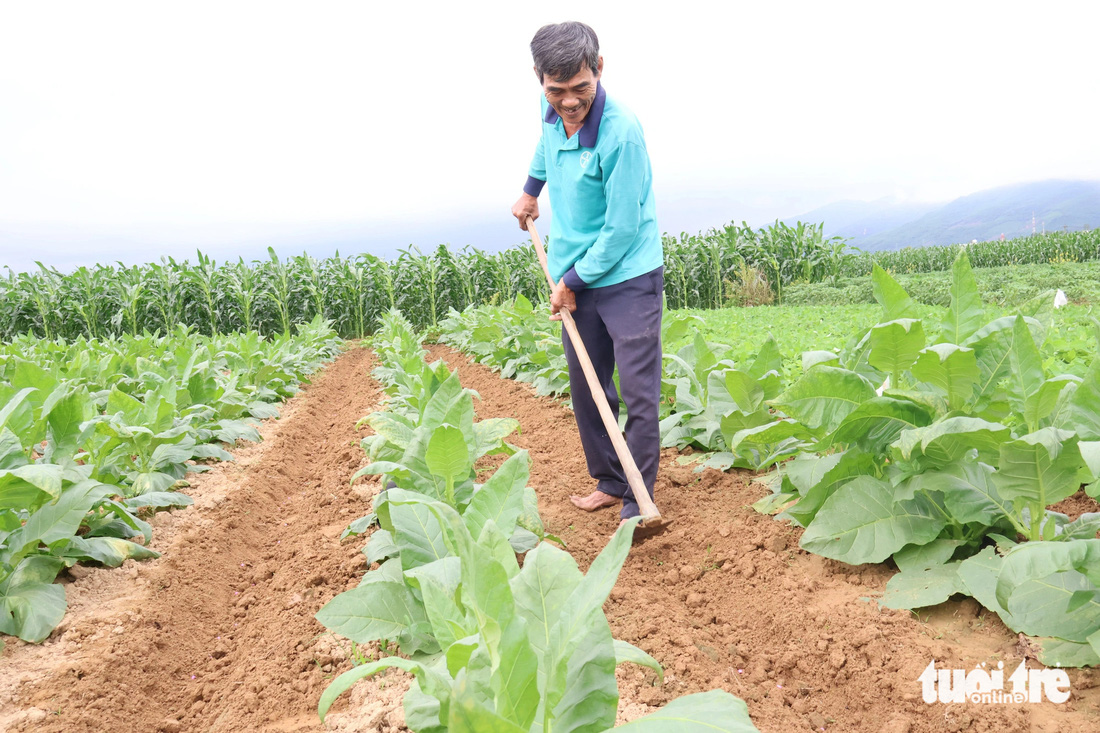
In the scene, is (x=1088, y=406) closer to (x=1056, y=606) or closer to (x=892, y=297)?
(x=1056, y=606)

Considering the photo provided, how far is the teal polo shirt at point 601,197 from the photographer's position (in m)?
3.06

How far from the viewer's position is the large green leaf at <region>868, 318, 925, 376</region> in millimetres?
2209

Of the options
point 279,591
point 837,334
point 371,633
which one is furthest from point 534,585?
point 837,334

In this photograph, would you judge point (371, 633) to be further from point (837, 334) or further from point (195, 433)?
point (837, 334)

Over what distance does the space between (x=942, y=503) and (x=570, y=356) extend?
71.5 inches

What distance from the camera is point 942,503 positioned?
2297 mm

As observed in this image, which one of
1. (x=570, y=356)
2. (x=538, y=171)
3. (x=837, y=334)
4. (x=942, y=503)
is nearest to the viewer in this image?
(x=942, y=503)

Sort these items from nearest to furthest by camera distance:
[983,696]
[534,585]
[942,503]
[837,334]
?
[534,585] → [983,696] → [942,503] → [837,334]

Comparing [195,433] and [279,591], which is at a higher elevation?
[195,433]

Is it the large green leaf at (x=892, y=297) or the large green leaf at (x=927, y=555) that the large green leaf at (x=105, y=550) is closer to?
the large green leaf at (x=927, y=555)

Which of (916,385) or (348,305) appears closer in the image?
(916,385)

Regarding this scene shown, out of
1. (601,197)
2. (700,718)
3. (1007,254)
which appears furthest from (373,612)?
(1007,254)

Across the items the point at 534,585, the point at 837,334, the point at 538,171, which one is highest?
the point at 538,171

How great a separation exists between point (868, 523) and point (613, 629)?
35.9 inches
